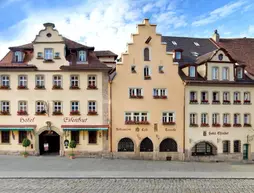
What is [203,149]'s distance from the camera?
28.7m

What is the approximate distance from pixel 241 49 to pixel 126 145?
21.8 metres

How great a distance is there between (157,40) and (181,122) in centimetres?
970

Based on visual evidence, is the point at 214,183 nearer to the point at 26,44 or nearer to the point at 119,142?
the point at 119,142

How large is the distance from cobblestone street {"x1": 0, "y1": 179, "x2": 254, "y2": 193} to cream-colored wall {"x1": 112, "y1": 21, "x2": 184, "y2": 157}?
10.3 m

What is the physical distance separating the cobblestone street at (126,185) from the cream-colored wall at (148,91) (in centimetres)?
1029

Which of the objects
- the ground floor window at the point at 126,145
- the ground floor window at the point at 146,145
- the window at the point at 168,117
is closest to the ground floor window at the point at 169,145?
the ground floor window at the point at 146,145

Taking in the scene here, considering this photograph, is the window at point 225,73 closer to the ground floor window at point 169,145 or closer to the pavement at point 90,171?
the ground floor window at point 169,145

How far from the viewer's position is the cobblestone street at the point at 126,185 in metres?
14.4

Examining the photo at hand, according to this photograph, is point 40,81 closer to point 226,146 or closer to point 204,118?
point 204,118

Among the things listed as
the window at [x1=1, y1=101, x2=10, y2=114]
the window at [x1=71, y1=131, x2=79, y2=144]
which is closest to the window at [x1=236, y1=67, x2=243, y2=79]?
the window at [x1=71, y1=131, x2=79, y2=144]

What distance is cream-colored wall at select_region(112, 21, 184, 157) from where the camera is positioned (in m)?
27.1

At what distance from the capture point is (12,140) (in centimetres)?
2647

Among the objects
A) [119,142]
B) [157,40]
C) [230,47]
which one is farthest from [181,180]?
[230,47]

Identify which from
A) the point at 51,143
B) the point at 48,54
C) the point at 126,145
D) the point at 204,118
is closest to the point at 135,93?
the point at 126,145
